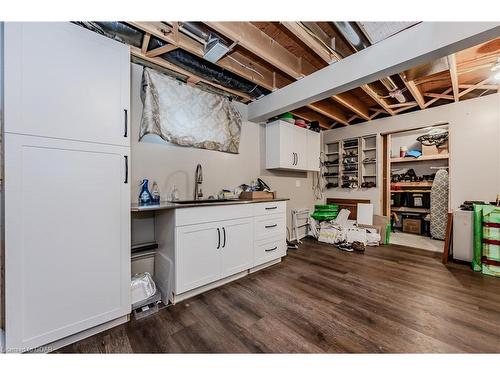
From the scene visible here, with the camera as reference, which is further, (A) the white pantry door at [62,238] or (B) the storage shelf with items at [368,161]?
(B) the storage shelf with items at [368,161]

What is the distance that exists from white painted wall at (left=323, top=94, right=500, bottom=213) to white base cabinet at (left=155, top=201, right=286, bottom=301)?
10.9ft

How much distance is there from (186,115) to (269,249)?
196cm

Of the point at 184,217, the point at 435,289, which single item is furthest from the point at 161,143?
the point at 435,289

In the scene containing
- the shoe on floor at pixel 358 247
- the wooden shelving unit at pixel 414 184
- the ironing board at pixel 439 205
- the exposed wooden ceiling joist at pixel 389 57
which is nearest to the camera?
the exposed wooden ceiling joist at pixel 389 57

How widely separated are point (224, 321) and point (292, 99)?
2567 mm

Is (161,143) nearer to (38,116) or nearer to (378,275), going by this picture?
(38,116)

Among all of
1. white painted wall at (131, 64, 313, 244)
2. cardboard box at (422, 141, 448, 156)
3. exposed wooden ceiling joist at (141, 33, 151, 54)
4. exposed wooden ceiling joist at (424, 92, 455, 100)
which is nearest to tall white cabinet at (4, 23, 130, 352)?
exposed wooden ceiling joist at (141, 33, 151, 54)

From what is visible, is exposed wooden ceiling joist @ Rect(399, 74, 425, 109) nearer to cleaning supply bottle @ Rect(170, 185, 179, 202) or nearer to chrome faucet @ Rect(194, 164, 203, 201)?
chrome faucet @ Rect(194, 164, 203, 201)

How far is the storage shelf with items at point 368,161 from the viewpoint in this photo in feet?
14.2

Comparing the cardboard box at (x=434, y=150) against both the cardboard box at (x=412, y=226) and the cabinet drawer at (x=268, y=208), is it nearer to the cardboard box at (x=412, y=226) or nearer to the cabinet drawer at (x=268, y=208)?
the cardboard box at (x=412, y=226)

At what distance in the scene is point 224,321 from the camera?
157 cm

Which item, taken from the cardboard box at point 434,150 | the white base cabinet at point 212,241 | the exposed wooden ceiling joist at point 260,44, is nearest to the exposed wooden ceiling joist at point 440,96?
the cardboard box at point 434,150

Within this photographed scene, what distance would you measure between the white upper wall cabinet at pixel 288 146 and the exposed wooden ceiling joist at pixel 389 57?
58 centimetres

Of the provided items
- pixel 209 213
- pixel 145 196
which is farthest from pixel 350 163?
pixel 145 196
